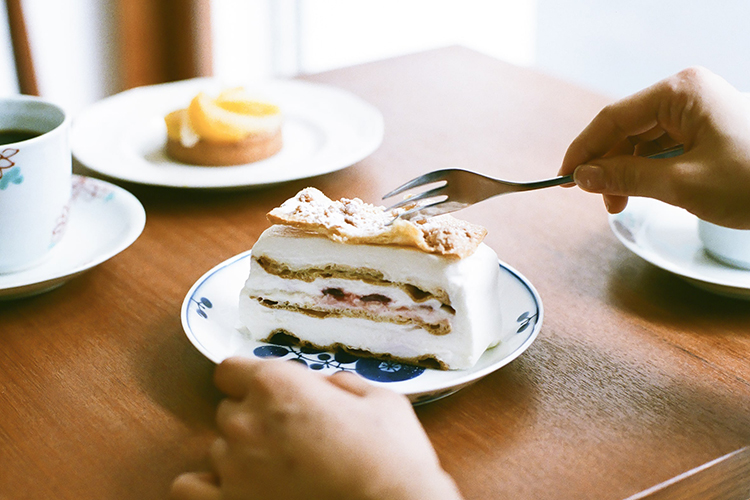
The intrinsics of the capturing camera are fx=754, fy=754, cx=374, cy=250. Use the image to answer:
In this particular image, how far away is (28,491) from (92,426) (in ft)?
0.29

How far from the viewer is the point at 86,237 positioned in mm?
1070

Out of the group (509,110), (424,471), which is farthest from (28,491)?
(509,110)

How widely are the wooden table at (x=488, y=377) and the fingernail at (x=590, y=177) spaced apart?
16cm

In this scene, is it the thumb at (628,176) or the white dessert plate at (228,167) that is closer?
the thumb at (628,176)

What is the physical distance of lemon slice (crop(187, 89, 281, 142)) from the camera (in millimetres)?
1279

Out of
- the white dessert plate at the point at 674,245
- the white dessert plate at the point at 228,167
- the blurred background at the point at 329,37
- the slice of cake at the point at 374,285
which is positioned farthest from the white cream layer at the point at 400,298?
the blurred background at the point at 329,37

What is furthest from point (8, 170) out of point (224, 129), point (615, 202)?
point (615, 202)

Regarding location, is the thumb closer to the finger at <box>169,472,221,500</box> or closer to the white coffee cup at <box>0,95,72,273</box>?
the finger at <box>169,472,221,500</box>

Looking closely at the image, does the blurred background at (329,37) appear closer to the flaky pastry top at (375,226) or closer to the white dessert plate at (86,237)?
the white dessert plate at (86,237)

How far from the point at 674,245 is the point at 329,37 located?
2812mm

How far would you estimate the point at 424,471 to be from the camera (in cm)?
58

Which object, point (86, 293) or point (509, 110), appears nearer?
point (86, 293)

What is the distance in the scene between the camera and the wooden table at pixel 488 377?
680mm

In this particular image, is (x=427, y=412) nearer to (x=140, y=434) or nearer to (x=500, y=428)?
(x=500, y=428)
